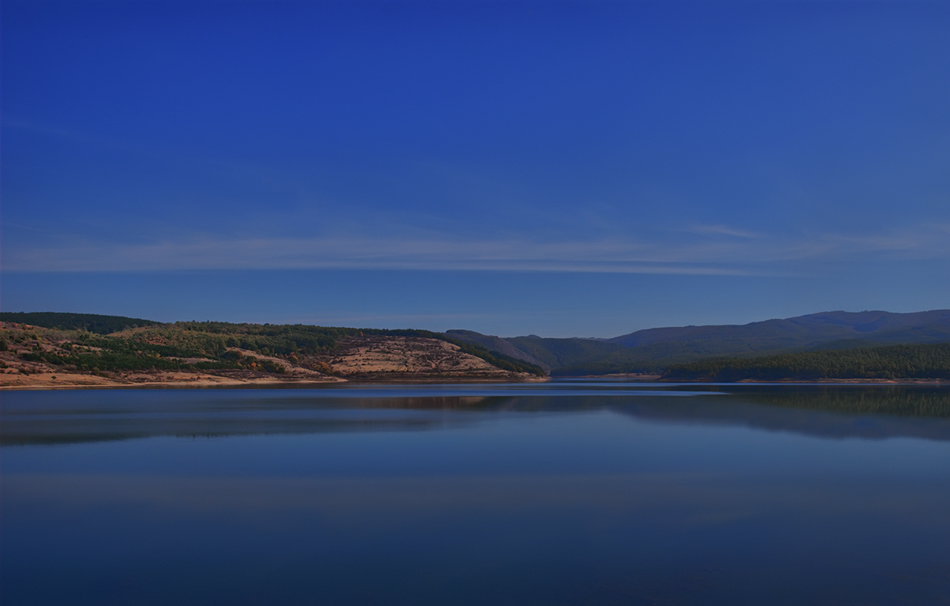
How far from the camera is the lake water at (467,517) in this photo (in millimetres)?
11711

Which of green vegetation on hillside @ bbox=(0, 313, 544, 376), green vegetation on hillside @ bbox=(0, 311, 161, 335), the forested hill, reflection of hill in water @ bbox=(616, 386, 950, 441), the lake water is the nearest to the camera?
the lake water

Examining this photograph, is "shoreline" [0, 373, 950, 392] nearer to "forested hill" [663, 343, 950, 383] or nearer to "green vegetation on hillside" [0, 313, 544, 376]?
"forested hill" [663, 343, 950, 383]

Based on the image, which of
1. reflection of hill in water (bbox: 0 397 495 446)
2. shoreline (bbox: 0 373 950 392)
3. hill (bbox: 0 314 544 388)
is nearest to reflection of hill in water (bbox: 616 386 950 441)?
reflection of hill in water (bbox: 0 397 495 446)

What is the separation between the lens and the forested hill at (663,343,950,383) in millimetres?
110875

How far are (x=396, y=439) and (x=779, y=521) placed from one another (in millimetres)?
18144

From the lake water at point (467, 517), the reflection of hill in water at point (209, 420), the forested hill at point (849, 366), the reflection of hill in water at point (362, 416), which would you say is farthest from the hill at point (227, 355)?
the lake water at point (467, 517)

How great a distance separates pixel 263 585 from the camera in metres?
11.7

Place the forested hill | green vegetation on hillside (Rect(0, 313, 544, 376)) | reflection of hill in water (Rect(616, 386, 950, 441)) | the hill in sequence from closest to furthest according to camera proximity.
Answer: reflection of hill in water (Rect(616, 386, 950, 441))
the hill
green vegetation on hillside (Rect(0, 313, 544, 376))
the forested hill

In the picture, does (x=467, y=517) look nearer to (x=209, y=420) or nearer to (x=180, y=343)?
(x=209, y=420)

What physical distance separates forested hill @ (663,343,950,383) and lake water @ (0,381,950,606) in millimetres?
90669

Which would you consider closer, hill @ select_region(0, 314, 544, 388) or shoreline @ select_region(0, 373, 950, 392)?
shoreline @ select_region(0, 373, 950, 392)

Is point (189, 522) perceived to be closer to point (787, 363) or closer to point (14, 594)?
point (14, 594)

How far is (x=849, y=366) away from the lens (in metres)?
116

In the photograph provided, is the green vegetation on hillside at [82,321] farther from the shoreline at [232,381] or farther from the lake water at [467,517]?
the lake water at [467,517]
